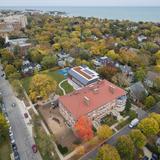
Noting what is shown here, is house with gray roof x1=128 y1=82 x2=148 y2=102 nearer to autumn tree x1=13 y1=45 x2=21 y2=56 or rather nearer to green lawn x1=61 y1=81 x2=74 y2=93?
green lawn x1=61 y1=81 x2=74 y2=93

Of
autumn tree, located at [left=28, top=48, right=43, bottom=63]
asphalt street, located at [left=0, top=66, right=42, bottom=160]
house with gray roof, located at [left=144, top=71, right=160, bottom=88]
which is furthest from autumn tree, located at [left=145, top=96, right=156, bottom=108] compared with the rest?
autumn tree, located at [left=28, top=48, right=43, bottom=63]

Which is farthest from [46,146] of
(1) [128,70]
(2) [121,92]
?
(1) [128,70]

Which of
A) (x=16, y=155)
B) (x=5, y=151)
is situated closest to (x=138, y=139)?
(x=16, y=155)

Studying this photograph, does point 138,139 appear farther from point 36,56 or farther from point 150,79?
point 36,56

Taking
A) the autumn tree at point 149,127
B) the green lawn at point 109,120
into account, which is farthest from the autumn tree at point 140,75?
the autumn tree at point 149,127

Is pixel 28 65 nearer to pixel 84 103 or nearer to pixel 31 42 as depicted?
pixel 31 42

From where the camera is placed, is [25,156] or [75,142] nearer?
[25,156]
